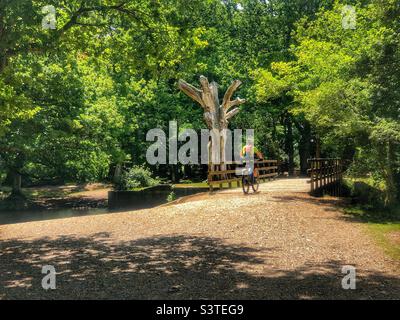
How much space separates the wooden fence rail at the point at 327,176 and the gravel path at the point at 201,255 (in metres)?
5.11

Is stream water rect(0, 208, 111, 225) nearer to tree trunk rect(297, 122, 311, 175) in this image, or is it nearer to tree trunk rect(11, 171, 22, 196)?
tree trunk rect(11, 171, 22, 196)

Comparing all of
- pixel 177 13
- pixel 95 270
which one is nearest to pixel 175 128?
pixel 177 13

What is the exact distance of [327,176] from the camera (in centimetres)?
2227

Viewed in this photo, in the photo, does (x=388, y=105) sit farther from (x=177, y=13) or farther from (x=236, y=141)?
(x=236, y=141)

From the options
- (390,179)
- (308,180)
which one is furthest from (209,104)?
(390,179)

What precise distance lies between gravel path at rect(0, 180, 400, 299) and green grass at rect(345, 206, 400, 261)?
0.35 m

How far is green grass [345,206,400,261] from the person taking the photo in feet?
32.9

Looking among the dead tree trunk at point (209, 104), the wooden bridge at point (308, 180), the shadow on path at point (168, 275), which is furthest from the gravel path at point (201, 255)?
the dead tree trunk at point (209, 104)

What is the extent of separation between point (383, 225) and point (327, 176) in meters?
8.84

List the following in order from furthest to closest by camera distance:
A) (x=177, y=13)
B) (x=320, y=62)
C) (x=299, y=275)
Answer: (x=320, y=62) < (x=177, y=13) < (x=299, y=275)

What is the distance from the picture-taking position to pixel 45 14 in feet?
29.7

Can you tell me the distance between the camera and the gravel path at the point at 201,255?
6.28 metres

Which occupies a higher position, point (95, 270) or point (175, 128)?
point (175, 128)

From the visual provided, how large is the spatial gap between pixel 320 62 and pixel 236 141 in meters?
12.7
